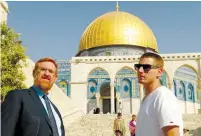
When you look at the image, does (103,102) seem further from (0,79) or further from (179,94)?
(0,79)

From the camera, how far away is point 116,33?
27.4 metres

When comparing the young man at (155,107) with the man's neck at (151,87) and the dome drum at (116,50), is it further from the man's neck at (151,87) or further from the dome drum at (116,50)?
the dome drum at (116,50)

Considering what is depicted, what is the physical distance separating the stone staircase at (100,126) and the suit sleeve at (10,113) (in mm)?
9180

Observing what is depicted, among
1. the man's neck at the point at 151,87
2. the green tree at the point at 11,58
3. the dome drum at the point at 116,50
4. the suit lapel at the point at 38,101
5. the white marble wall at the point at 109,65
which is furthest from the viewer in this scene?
the dome drum at the point at 116,50

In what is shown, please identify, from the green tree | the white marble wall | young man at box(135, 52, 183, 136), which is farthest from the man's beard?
the white marble wall

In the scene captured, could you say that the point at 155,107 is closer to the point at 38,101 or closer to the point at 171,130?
the point at 171,130

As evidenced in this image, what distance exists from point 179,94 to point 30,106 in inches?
1021

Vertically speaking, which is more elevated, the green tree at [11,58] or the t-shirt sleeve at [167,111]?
the green tree at [11,58]

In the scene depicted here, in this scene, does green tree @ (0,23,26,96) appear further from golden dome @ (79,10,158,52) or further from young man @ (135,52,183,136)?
golden dome @ (79,10,158,52)

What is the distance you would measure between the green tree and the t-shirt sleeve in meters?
8.35

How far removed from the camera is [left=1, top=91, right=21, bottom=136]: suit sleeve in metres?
1.80

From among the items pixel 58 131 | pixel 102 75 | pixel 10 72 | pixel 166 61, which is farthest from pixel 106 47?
pixel 58 131

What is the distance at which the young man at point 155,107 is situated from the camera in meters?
1.78

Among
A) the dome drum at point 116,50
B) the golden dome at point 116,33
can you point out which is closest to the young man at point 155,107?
the dome drum at point 116,50
